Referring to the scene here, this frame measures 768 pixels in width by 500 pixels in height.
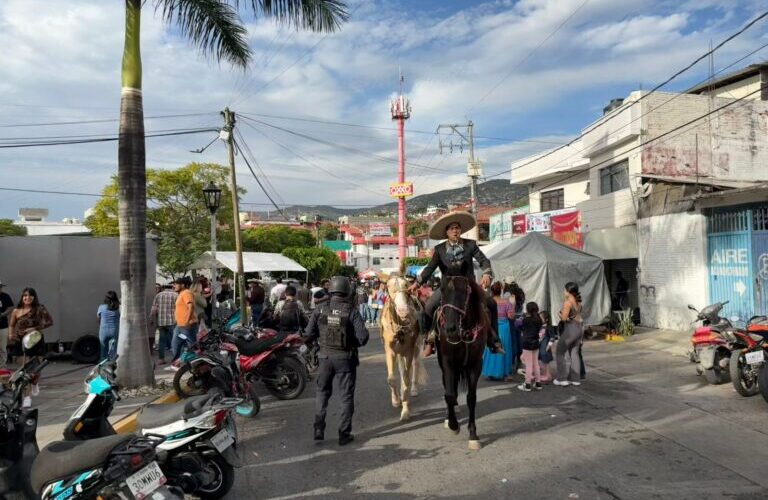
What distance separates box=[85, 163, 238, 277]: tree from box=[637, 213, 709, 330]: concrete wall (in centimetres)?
2501

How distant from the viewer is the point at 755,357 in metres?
7.18

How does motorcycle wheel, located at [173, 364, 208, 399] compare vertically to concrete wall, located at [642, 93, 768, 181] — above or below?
below

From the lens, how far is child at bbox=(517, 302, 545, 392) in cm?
840

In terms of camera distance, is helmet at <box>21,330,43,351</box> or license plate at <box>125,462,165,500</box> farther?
helmet at <box>21,330,43,351</box>

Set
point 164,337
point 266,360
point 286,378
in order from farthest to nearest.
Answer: point 164,337
point 286,378
point 266,360

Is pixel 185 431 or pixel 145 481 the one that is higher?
pixel 185 431

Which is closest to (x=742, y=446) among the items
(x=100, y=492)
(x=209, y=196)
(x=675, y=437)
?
(x=675, y=437)

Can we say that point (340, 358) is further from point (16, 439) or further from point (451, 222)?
point (16, 439)

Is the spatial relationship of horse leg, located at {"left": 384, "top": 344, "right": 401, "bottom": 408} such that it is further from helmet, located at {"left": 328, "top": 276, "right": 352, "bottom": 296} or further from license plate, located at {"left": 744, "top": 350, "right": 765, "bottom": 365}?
license plate, located at {"left": 744, "top": 350, "right": 765, "bottom": 365}

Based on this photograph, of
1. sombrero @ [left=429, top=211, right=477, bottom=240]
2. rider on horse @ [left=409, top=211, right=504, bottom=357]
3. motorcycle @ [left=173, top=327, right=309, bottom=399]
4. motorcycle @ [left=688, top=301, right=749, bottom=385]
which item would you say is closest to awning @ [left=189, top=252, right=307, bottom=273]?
motorcycle @ [left=173, top=327, right=309, bottom=399]

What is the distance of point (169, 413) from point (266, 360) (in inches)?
140

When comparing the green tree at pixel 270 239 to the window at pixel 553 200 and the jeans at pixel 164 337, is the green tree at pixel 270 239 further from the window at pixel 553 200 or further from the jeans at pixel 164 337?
the jeans at pixel 164 337

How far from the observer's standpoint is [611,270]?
18.8m

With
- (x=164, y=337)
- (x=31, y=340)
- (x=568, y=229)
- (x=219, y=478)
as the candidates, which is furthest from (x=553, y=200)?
(x=31, y=340)
